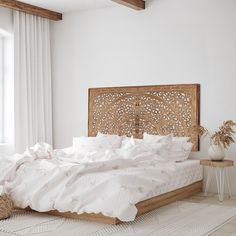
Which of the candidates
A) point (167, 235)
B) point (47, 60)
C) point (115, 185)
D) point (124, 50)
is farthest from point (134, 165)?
point (47, 60)

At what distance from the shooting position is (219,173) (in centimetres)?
606

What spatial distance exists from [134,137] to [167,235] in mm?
2757

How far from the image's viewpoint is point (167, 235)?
4074mm

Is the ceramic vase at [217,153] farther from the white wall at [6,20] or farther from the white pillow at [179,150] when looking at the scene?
the white wall at [6,20]

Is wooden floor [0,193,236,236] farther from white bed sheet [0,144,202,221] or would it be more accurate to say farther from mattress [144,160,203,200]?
white bed sheet [0,144,202,221]

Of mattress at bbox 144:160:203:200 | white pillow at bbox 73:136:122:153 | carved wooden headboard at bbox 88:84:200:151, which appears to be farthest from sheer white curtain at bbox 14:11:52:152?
Result: mattress at bbox 144:160:203:200

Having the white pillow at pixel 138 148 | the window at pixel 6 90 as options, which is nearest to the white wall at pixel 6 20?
the window at pixel 6 90

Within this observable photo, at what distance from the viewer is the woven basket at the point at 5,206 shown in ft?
15.0

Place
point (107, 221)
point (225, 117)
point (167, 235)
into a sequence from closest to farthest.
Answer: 1. point (167, 235)
2. point (107, 221)
3. point (225, 117)

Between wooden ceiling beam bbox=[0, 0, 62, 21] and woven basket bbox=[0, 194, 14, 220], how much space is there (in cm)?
300

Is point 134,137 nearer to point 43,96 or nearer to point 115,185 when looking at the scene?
point 43,96

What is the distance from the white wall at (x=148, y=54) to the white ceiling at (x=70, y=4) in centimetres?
16

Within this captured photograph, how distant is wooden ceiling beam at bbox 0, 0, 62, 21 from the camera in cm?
654

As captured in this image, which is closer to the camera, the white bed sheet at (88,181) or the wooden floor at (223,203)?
the wooden floor at (223,203)
